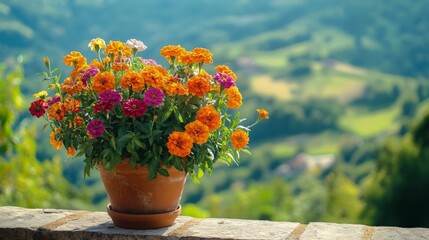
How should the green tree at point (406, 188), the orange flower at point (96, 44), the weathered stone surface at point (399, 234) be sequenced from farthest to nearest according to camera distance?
the green tree at point (406, 188), the orange flower at point (96, 44), the weathered stone surface at point (399, 234)

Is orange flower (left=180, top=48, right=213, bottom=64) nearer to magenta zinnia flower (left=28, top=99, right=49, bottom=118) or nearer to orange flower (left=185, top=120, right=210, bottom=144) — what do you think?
orange flower (left=185, top=120, right=210, bottom=144)

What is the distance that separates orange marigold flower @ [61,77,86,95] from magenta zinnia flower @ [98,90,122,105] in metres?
0.19

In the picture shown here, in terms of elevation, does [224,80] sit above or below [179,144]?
above

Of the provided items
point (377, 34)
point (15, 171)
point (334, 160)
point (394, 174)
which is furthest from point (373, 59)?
point (15, 171)

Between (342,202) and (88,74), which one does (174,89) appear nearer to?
(88,74)

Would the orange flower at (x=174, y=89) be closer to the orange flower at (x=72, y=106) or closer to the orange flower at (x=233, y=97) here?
the orange flower at (x=233, y=97)

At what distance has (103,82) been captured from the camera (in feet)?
9.04

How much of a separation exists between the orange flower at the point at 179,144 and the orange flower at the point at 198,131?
0.03 m

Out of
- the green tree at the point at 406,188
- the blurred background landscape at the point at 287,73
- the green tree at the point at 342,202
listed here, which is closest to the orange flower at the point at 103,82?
A: the green tree at the point at 406,188

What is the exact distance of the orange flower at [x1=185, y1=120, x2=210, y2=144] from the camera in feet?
8.81

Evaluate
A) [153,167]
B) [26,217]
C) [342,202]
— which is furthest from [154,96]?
[342,202]

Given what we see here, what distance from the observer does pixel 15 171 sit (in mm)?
8164

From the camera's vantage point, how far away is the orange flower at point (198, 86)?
2734mm

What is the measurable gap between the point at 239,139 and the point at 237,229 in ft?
1.24
